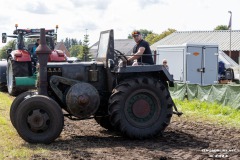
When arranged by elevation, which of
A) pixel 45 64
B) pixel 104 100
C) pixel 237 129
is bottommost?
pixel 237 129

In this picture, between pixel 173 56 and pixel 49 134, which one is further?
pixel 173 56

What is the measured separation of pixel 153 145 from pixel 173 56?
14.1 metres

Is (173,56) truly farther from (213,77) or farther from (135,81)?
(135,81)

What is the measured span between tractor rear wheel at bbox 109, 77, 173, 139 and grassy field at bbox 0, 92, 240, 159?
1.58m

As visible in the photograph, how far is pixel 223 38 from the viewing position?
55469 millimetres

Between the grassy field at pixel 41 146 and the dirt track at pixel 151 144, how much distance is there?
33 cm

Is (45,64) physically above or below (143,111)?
above

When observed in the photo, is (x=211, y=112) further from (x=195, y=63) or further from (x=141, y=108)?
(x=195, y=63)

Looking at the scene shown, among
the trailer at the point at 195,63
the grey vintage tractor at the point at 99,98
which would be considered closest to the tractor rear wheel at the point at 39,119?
the grey vintage tractor at the point at 99,98

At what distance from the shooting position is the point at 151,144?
850 cm

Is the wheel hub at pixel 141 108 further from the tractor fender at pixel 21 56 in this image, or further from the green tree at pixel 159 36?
the green tree at pixel 159 36

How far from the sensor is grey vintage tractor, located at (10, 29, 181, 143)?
27.6 feet

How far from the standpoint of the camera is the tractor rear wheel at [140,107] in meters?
8.84

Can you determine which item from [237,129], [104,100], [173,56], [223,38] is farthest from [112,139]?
[223,38]
